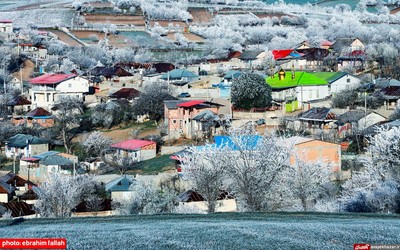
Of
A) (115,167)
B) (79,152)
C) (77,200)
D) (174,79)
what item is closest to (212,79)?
(174,79)

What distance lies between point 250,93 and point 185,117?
2.07 metres

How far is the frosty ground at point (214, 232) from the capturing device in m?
10.9

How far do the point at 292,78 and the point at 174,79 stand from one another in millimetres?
6343

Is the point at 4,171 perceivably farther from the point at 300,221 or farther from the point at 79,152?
the point at 300,221

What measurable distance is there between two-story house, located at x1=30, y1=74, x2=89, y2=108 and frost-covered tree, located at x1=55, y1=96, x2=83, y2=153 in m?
1.07

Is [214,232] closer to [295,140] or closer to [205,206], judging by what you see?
[205,206]

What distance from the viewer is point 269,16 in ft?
232

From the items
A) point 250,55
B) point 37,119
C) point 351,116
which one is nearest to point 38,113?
point 37,119

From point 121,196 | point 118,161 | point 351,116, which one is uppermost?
point 351,116

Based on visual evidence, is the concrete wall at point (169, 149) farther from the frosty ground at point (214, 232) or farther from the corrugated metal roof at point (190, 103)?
the frosty ground at point (214, 232)

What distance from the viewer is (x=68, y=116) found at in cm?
3173

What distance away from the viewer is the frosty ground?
10.9 metres

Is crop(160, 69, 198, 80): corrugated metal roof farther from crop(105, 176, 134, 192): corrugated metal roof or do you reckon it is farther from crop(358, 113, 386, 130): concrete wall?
crop(105, 176, 134, 192): corrugated metal roof

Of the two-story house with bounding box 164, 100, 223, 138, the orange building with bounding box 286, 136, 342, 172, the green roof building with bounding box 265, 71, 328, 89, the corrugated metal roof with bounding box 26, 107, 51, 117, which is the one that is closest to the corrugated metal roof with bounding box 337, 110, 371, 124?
the orange building with bounding box 286, 136, 342, 172
